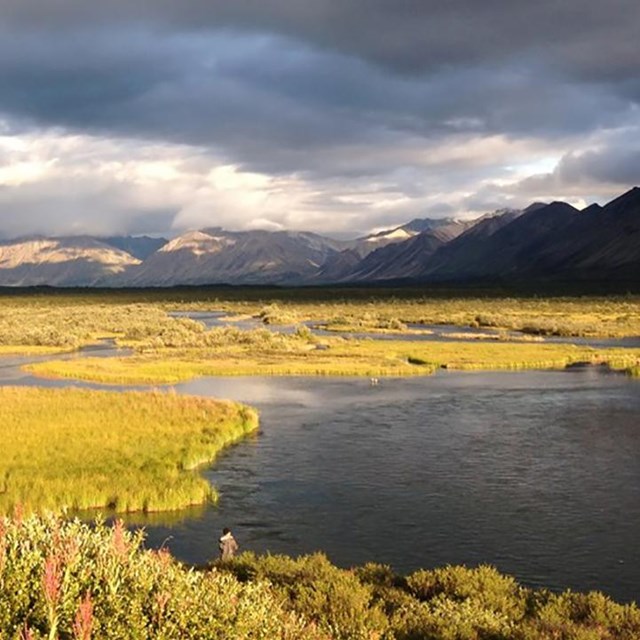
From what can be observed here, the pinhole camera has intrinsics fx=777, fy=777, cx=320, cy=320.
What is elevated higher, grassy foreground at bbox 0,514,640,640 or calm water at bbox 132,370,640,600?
grassy foreground at bbox 0,514,640,640

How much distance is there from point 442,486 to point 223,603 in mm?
24449

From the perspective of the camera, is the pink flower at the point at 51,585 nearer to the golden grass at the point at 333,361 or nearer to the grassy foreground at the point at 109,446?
the grassy foreground at the point at 109,446

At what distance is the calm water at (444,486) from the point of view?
2730cm

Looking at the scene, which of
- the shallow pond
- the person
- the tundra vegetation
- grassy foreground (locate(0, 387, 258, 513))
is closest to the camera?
the person

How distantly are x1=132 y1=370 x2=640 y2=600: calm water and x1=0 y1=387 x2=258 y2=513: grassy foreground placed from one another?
6.47 ft

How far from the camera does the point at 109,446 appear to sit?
41.4 m

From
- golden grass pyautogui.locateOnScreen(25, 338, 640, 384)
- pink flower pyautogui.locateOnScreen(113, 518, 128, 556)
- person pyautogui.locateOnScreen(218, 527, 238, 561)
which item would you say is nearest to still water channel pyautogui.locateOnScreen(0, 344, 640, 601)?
person pyautogui.locateOnScreen(218, 527, 238, 561)

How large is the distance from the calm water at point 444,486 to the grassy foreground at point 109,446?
1.97 meters

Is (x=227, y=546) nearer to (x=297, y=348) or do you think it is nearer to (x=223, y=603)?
(x=223, y=603)

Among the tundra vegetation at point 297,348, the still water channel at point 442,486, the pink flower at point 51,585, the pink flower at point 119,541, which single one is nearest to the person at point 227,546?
the still water channel at point 442,486

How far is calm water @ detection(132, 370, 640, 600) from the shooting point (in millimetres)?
27297

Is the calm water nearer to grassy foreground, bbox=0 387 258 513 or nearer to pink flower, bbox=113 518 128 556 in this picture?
grassy foreground, bbox=0 387 258 513

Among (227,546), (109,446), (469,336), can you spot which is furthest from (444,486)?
(469,336)

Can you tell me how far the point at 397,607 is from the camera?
63.1 ft
